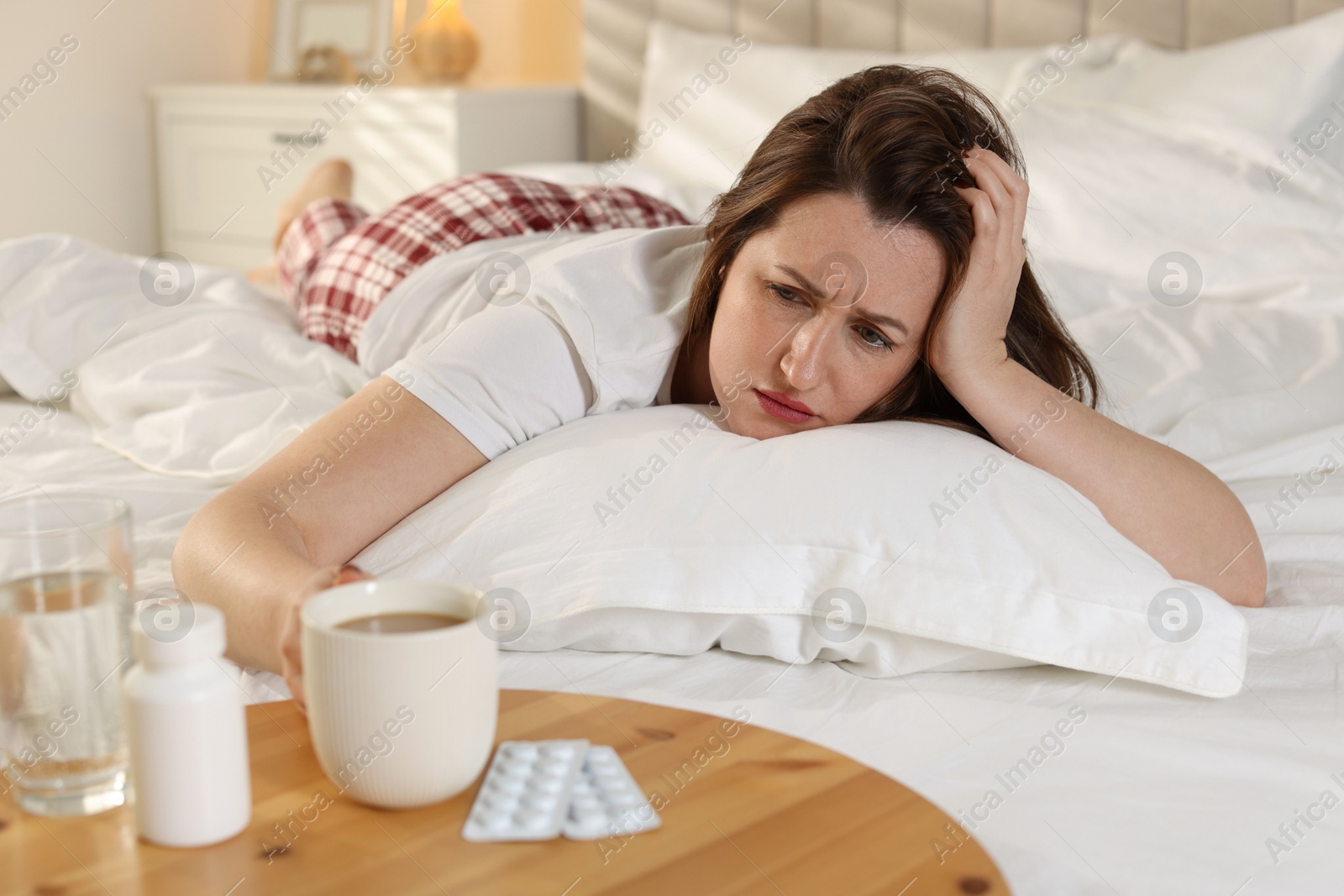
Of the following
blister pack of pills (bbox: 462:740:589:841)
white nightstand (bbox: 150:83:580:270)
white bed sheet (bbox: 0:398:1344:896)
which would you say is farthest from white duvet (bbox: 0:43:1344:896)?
white nightstand (bbox: 150:83:580:270)

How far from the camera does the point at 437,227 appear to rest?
5.41 feet

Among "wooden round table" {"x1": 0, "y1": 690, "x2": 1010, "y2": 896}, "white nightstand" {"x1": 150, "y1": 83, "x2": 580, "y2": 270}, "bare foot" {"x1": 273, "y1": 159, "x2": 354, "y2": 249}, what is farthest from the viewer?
"white nightstand" {"x1": 150, "y1": 83, "x2": 580, "y2": 270}

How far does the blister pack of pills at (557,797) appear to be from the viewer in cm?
50

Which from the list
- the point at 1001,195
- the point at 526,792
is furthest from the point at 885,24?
the point at 526,792

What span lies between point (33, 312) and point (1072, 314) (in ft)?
4.33

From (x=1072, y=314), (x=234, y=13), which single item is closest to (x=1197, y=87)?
(x=1072, y=314)

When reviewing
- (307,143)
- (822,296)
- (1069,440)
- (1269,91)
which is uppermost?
(1269,91)

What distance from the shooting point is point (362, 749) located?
51cm

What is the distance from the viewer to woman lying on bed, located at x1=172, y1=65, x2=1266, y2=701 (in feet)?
3.15

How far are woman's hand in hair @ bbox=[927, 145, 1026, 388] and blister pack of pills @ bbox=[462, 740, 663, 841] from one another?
1.86 feet

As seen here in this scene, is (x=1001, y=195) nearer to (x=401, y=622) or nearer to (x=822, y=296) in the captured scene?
(x=822, y=296)

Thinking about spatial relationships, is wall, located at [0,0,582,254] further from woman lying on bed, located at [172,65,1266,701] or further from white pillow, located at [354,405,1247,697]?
white pillow, located at [354,405,1247,697]

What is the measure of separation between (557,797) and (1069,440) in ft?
2.06

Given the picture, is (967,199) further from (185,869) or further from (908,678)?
(185,869)
